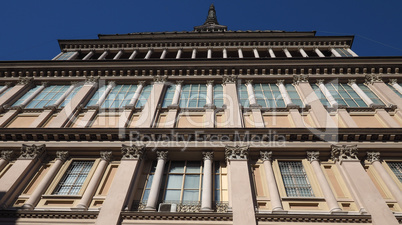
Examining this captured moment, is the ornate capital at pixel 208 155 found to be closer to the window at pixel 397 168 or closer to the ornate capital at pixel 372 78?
the window at pixel 397 168

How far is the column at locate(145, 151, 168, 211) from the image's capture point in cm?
940

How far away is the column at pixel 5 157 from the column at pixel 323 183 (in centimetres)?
1299

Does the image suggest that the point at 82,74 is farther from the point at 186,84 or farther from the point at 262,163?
the point at 262,163

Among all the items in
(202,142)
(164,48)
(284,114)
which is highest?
(164,48)

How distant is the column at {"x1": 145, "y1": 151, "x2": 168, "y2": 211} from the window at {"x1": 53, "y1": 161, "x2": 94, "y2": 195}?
3.07 metres

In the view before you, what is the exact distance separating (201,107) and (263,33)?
1346 centimetres

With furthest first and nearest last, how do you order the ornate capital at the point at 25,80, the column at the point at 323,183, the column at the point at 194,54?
the column at the point at 194,54, the ornate capital at the point at 25,80, the column at the point at 323,183

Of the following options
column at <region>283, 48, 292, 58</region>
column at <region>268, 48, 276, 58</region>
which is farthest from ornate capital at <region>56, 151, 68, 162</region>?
column at <region>283, 48, 292, 58</region>

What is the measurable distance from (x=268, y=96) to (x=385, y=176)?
712 cm

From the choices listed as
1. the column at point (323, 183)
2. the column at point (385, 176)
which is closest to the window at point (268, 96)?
the column at point (323, 183)

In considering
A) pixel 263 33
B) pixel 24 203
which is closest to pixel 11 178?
Answer: pixel 24 203

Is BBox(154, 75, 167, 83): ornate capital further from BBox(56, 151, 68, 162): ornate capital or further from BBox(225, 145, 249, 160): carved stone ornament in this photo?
BBox(225, 145, 249, 160): carved stone ornament

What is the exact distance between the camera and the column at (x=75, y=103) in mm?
13406

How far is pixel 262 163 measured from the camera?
1140cm
